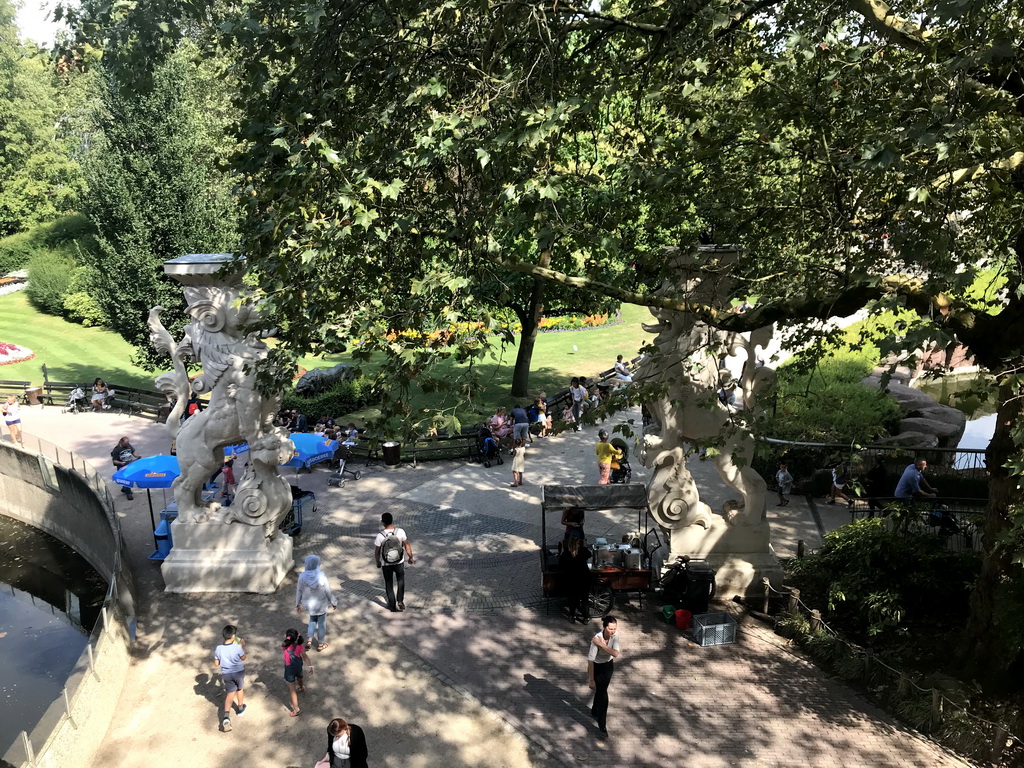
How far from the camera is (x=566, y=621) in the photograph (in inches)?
440

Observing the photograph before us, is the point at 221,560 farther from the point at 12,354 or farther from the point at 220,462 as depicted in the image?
the point at 12,354

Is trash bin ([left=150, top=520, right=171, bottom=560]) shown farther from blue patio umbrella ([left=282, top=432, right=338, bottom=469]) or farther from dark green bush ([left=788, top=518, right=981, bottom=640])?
dark green bush ([left=788, top=518, right=981, bottom=640])

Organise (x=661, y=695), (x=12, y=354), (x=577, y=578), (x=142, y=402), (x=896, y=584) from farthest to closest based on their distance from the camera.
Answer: (x=12, y=354), (x=142, y=402), (x=577, y=578), (x=896, y=584), (x=661, y=695)

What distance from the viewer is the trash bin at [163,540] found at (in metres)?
→ 13.1

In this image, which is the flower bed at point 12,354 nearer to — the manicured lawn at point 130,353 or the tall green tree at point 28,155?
the manicured lawn at point 130,353

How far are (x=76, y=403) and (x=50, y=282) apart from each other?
774 inches

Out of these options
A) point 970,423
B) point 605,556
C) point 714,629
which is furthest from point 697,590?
point 970,423

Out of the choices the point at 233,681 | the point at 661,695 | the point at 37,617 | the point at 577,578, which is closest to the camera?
the point at 233,681

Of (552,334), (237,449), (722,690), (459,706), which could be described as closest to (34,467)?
(237,449)

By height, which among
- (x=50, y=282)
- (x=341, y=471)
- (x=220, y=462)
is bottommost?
(x=341, y=471)

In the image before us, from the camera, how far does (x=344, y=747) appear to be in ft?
23.6

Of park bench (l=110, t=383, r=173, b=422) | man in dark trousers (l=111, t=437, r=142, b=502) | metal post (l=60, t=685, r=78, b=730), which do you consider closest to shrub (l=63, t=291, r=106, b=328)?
park bench (l=110, t=383, r=173, b=422)

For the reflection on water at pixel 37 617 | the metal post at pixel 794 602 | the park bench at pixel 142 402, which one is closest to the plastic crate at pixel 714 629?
the metal post at pixel 794 602

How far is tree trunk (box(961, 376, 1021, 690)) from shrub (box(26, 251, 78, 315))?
42151mm
